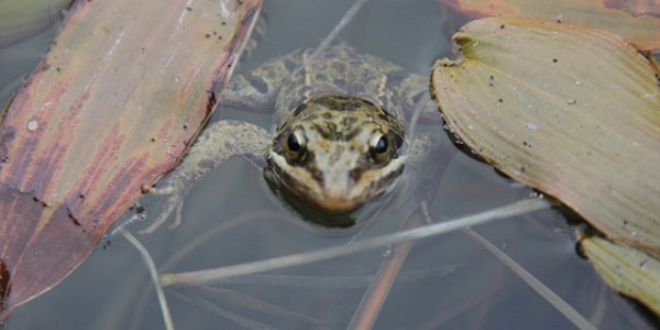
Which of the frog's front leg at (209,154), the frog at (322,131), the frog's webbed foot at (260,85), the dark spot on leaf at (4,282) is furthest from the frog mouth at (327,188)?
the dark spot on leaf at (4,282)

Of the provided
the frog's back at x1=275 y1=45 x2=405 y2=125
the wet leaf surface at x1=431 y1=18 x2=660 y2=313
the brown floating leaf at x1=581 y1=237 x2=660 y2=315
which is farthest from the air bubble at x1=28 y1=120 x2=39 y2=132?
the brown floating leaf at x1=581 y1=237 x2=660 y2=315

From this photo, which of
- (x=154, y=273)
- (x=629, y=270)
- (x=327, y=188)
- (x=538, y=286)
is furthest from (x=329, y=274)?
(x=629, y=270)

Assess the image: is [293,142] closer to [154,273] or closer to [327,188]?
[327,188]

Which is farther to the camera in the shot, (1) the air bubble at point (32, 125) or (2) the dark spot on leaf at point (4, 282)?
(1) the air bubble at point (32, 125)

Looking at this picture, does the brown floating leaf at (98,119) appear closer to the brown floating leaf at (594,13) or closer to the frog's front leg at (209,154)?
the frog's front leg at (209,154)

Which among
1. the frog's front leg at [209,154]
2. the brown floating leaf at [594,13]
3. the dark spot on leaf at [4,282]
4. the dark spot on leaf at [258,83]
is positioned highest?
the brown floating leaf at [594,13]

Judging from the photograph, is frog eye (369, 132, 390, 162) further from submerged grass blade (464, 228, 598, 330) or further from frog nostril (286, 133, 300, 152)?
submerged grass blade (464, 228, 598, 330)
